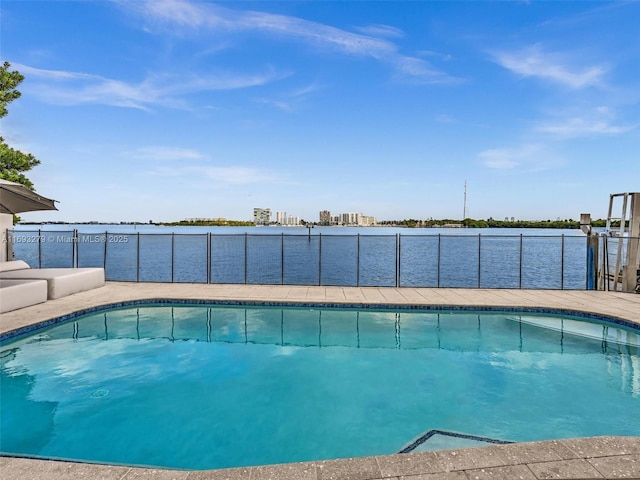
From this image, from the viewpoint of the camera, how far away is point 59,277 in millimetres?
7992

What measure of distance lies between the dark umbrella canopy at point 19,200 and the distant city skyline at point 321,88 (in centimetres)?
53

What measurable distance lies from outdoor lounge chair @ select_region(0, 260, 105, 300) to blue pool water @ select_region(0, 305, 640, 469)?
59.5 inches

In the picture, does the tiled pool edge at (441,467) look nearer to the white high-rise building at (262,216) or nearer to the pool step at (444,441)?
the pool step at (444,441)

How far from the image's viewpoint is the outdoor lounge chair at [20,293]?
661cm

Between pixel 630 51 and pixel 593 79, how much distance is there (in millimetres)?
1372

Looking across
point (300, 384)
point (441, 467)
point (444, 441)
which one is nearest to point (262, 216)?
point (300, 384)

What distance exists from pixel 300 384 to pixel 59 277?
642cm

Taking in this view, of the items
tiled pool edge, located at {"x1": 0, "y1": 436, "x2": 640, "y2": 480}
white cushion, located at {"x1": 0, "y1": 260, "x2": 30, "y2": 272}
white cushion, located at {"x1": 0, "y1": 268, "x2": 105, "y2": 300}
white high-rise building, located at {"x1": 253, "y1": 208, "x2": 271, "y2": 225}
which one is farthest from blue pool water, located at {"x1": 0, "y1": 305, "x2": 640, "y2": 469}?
white high-rise building, located at {"x1": 253, "y1": 208, "x2": 271, "y2": 225}

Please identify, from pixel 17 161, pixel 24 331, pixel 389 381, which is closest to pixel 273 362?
pixel 389 381

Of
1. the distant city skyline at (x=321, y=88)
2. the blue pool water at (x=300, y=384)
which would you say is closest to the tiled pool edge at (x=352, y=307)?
the blue pool water at (x=300, y=384)

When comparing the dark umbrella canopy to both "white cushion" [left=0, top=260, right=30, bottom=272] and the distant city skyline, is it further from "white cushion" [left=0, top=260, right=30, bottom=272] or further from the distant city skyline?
"white cushion" [left=0, top=260, right=30, bottom=272]

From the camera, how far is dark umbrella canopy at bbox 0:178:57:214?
7.26 m

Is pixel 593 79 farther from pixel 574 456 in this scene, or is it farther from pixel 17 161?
pixel 17 161

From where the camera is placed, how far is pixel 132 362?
17.9 feet
